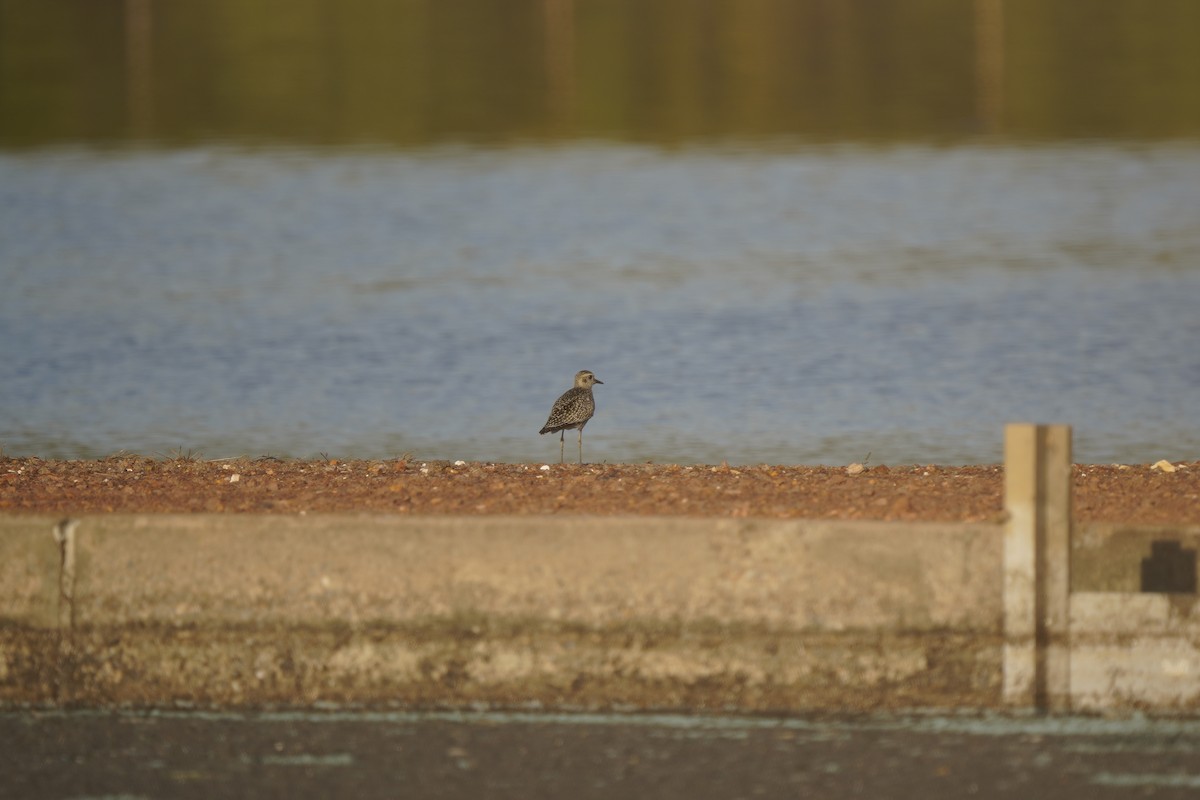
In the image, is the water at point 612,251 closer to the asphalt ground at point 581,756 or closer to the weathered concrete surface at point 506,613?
the weathered concrete surface at point 506,613

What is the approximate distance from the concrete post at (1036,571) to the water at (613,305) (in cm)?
848

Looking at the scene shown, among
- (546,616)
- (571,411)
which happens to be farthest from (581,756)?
(571,411)

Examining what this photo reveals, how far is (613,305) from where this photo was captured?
1108 inches

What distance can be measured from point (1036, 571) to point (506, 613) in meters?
2.19

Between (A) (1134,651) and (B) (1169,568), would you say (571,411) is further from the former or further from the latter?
(A) (1134,651)

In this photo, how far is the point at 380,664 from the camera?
8953 millimetres

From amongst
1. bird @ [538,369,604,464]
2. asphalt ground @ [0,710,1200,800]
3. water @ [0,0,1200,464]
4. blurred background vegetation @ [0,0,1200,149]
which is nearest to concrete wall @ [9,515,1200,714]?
asphalt ground @ [0,710,1200,800]

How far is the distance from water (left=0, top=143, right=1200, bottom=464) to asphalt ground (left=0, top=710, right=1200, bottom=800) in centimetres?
872

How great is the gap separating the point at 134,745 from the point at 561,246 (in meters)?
26.4

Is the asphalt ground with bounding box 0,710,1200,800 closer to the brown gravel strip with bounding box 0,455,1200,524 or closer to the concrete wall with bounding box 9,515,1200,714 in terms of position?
the concrete wall with bounding box 9,515,1200,714

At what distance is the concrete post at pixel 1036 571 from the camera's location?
8.74m

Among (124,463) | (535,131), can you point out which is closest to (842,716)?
(124,463)

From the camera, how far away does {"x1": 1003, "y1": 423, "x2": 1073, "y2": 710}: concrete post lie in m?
8.74

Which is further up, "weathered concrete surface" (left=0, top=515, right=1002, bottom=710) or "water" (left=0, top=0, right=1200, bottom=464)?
"water" (left=0, top=0, right=1200, bottom=464)
